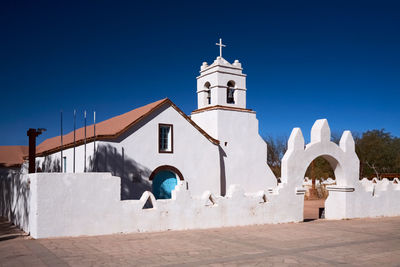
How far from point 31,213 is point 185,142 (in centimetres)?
916

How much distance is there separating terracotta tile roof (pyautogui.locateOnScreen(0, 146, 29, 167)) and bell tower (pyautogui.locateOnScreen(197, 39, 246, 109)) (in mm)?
15176

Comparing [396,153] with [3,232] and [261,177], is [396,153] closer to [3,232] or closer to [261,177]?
[261,177]

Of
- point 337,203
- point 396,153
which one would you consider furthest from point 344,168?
point 396,153

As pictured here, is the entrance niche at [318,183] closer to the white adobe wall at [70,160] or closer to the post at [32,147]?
the white adobe wall at [70,160]

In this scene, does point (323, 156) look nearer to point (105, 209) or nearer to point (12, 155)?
point (105, 209)

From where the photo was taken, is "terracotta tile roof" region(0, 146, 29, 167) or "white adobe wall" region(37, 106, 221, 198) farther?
"terracotta tile roof" region(0, 146, 29, 167)

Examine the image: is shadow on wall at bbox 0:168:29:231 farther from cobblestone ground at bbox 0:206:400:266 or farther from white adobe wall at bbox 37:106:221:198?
white adobe wall at bbox 37:106:221:198

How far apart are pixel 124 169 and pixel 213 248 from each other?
27.4ft

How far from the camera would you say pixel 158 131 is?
60.3ft

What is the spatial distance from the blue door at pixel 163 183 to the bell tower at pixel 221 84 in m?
5.11

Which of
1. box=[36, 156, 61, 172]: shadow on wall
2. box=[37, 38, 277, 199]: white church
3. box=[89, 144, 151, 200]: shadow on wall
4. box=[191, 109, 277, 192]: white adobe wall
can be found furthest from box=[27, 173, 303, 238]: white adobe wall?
box=[36, 156, 61, 172]: shadow on wall

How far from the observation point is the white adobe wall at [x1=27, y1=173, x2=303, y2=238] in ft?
35.7

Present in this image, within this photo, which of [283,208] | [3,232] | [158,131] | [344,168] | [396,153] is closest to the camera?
[3,232]

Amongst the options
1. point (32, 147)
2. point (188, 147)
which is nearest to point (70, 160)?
point (32, 147)
